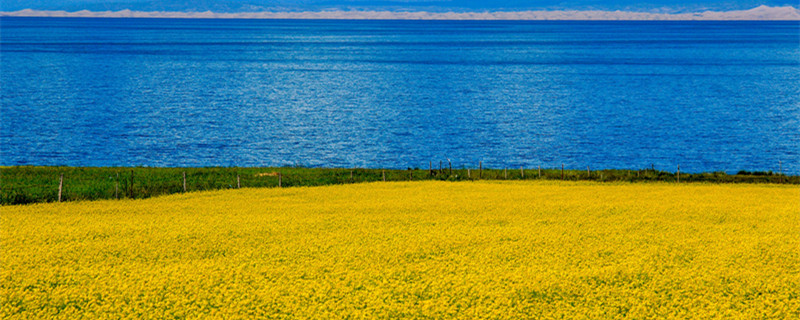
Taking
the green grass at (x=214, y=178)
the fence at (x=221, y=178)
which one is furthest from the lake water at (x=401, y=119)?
the green grass at (x=214, y=178)

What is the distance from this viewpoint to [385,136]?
322 feet

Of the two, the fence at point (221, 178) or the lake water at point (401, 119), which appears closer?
the fence at point (221, 178)

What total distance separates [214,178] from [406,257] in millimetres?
29153

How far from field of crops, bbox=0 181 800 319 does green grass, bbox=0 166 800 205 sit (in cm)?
569

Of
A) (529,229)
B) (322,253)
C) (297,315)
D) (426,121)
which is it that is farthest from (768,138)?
(297,315)

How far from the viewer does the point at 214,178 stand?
5700cm

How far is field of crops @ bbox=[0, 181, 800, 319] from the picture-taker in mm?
25547

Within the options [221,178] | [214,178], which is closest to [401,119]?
[214,178]

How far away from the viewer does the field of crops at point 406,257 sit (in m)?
25.5

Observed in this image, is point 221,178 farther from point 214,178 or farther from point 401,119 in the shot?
point 401,119

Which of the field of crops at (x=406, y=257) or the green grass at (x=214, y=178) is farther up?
the field of crops at (x=406, y=257)

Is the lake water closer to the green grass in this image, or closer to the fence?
the fence

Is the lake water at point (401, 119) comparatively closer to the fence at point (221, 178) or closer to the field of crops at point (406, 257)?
the fence at point (221, 178)

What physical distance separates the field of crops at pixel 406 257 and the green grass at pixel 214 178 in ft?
18.7
